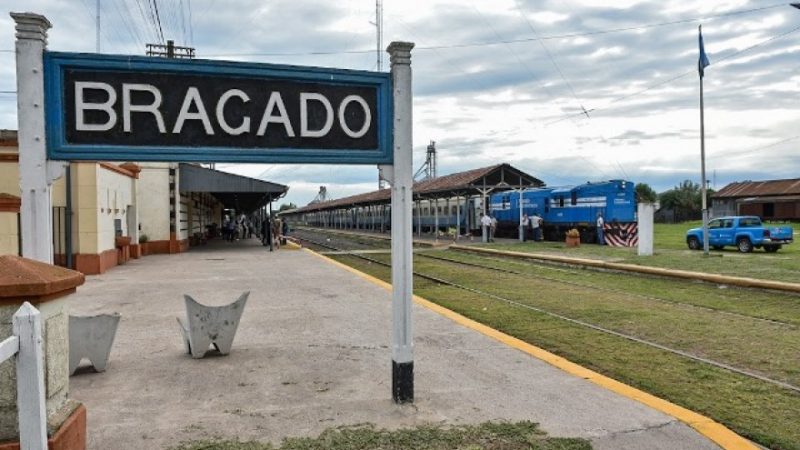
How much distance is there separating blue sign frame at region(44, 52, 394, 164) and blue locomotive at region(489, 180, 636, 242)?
87.4 feet

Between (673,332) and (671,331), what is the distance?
0.06 m

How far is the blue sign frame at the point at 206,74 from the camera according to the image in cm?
421

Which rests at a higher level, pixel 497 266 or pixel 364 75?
pixel 364 75

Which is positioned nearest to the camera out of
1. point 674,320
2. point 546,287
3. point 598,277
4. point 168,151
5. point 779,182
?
point 168,151

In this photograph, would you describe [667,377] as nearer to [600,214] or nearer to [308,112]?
[308,112]

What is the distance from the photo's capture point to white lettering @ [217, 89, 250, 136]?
4.54 metres

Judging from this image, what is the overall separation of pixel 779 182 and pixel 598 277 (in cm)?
5442

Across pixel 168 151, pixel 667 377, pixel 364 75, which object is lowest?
pixel 667 377

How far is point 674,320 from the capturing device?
9.32 metres

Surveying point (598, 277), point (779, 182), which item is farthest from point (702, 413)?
point (779, 182)

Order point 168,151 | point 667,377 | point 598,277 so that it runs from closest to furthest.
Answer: point 168,151, point 667,377, point 598,277

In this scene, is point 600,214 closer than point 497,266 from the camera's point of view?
No

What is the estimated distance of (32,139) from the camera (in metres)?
4.11

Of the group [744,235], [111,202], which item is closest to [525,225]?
[744,235]
